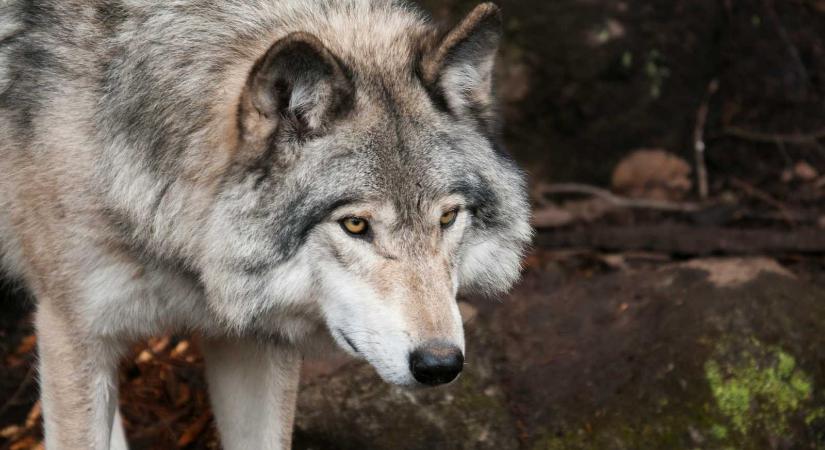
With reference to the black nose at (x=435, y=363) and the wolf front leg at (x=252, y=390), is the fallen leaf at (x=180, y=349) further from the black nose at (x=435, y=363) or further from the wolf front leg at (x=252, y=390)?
the black nose at (x=435, y=363)

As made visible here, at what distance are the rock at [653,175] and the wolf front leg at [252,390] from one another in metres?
3.57

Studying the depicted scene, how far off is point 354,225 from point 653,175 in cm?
440

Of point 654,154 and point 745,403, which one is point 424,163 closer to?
point 745,403

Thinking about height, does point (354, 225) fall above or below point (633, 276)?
above

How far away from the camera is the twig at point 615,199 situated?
7106 mm

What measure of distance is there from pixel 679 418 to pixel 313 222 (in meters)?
2.45

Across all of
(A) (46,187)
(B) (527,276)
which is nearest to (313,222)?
(A) (46,187)

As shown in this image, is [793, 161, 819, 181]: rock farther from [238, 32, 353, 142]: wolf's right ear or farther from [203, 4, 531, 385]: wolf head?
[238, 32, 353, 142]: wolf's right ear

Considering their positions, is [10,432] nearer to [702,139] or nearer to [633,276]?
[633,276]

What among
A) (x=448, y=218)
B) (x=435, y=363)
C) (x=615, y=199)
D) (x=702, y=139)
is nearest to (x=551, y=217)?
(x=615, y=199)

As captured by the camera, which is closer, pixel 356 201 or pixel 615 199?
pixel 356 201

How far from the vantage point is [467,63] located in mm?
3715

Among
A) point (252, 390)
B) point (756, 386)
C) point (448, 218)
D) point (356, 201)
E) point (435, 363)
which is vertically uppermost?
point (356, 201)

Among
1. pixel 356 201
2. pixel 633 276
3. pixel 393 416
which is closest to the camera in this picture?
pixel 356 201
